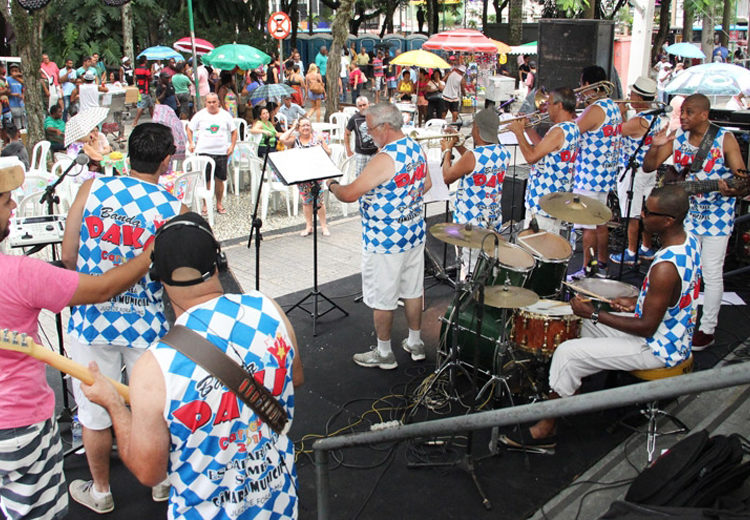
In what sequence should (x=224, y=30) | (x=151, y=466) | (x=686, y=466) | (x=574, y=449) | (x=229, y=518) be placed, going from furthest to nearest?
1. (x=224, y=30)
2. (x=574, y=449)
3. (x=686, y=466)
4. (x=229, y=518)
5. (x=151, y=466)

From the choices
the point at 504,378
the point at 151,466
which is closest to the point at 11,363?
the point at 151,466

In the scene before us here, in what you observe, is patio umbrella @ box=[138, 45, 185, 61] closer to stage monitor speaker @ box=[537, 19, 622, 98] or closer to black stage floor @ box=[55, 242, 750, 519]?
stage monitor speaker @ box=[537, 19, 622, 98]

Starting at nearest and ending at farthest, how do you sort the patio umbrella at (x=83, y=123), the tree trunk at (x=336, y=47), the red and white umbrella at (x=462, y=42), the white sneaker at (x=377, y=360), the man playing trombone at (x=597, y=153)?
the patio umbrella at (x=83, y=123), the white sneaker at (x=377, y=360), the man playing trombone at (x=597, y=153), the tree trunk at (x=336, y=47), the red and white umbrella at (x=462, y=42)

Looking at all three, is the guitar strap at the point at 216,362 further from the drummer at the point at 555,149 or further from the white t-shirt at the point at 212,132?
the white t-shirt at the point at 212,132

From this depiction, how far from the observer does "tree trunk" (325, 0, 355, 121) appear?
12578 mm

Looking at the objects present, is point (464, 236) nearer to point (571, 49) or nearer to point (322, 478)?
point (322, 478)

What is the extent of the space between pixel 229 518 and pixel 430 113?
1549 cm

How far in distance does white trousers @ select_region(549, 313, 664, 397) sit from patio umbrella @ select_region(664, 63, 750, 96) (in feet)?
21.2

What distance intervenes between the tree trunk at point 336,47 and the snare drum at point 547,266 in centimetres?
905

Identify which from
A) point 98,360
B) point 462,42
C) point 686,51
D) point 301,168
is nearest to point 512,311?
point 301,168

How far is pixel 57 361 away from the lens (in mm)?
1979

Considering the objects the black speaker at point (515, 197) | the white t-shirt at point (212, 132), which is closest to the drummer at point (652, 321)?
the black speaker at point (515, 197)

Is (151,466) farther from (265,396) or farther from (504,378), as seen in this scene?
(504,378)

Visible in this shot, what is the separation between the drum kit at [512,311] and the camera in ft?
13.2
